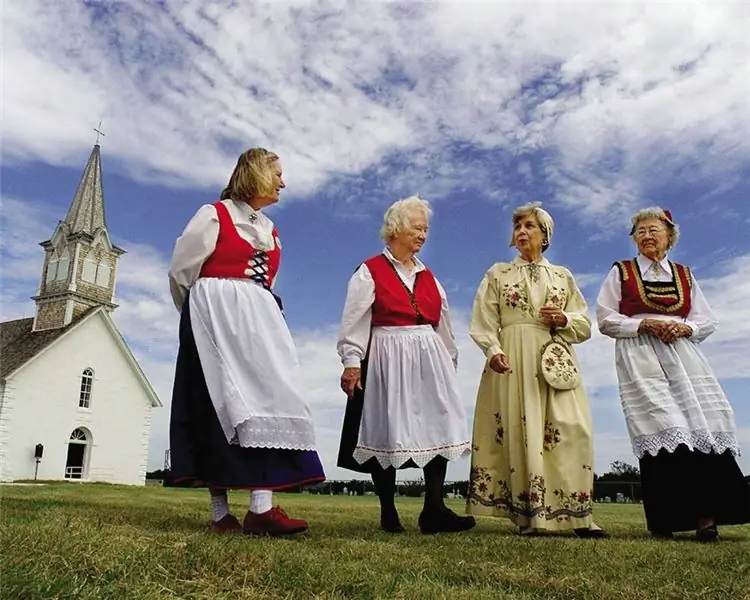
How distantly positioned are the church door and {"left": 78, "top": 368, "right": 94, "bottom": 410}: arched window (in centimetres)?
111

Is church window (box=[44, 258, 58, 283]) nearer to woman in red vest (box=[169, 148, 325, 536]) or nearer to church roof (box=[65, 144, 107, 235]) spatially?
church roof (box=[65, 144, 107, 235])

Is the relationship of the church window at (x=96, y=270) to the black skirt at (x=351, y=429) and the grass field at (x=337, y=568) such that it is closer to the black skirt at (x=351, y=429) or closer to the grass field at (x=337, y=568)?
the black skirt at (x=351, y=429)

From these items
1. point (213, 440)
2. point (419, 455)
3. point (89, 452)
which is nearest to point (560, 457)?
point (419, 455)

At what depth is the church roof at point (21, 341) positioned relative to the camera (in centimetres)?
2795

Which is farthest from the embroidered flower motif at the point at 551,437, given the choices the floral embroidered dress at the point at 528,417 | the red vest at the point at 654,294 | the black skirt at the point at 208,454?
the black skirt at the point at 208,454

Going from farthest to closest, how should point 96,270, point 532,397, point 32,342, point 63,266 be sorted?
point 96,270
point 63,266
point 32,342
point 532,397

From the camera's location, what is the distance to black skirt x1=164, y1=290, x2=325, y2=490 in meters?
3.69

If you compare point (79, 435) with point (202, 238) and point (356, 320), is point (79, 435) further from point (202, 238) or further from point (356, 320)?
point (202, 238)

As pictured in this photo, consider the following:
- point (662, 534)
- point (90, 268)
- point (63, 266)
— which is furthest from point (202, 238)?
point (63, 266)

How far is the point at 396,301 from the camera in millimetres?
4617

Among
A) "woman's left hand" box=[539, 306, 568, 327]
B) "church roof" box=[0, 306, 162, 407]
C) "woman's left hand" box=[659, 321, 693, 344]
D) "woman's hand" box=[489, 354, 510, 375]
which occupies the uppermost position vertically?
"church roof" box=[0, 306, 162, 407]

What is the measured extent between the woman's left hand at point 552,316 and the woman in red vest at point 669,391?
1.33ft

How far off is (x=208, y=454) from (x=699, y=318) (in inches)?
136

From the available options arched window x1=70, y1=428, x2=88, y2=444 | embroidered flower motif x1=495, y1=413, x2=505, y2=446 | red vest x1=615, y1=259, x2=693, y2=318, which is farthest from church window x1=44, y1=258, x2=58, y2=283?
red vest x1=615, y1=259, x2=693, y2=318
